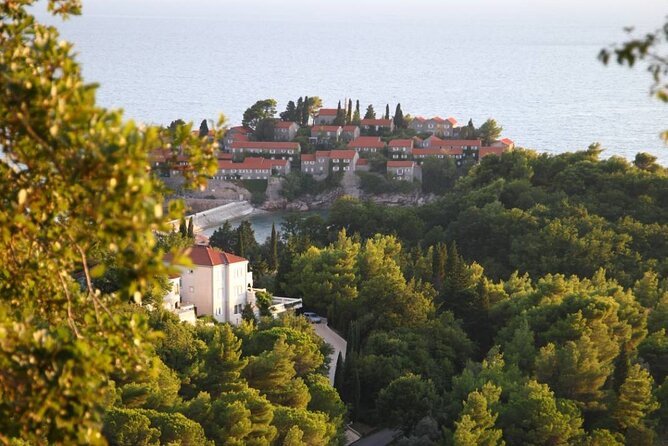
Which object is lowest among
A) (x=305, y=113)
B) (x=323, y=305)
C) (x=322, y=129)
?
(x=323, y=305)

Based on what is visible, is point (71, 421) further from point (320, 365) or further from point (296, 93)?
point (296, 93)

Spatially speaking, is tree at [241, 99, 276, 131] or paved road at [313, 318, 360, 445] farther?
tree at [241, 99, 276, 131]

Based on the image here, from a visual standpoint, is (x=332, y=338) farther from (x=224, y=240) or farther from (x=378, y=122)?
(x=378, y=122)

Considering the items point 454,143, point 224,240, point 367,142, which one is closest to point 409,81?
point 454,143

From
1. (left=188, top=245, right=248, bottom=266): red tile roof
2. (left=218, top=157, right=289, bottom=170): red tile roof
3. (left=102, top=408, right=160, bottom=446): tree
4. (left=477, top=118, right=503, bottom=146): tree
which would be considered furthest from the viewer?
(left=477, top=118, right=503, bottom=146): tree

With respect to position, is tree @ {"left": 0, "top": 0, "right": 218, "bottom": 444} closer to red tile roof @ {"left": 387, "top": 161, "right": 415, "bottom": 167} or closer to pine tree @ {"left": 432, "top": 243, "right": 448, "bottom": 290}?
pine tree @ {"left": 432, "top": 243, "right": 448, "bottom": 290}

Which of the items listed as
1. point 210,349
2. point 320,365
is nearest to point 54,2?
point 210,349

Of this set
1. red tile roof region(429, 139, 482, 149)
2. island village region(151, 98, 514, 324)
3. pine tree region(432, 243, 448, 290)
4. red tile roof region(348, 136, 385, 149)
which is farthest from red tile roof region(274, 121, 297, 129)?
pine tree region(432, 243, 448, 290)
